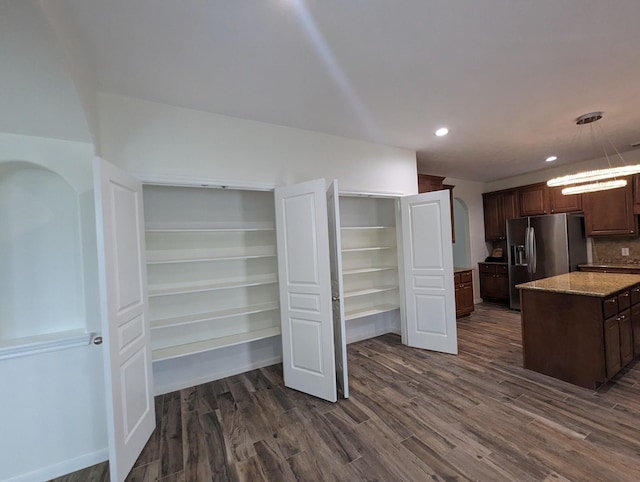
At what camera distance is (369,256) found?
14.3ft

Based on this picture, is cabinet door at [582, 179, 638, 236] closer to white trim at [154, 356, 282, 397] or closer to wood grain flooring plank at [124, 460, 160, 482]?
white trim at [154, 356, 282, 397]

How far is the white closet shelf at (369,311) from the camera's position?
12.5ft

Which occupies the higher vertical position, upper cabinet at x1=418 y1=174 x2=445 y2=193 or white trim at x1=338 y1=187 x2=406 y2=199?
upper cabinet at x1=418 y1=174 x2=445 y2=193

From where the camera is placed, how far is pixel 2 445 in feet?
5.97

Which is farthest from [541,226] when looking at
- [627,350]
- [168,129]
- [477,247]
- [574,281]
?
[168,129]

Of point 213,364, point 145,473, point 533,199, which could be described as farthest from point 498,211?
point 145,473

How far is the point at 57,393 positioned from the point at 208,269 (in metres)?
1.53

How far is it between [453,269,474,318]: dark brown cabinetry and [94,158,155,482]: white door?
4.65 m

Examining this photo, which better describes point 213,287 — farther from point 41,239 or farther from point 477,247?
point 477,247

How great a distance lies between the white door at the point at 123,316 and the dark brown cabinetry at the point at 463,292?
4.65m

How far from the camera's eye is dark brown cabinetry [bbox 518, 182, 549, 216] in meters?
5.36

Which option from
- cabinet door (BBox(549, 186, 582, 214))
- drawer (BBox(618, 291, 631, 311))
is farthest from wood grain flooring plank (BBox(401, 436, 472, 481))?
cabinet door (BBox(549, 186, 582, 214))

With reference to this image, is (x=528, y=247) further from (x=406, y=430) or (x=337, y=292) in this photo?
(x=406, y=430)

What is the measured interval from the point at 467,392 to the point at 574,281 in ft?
5.95
